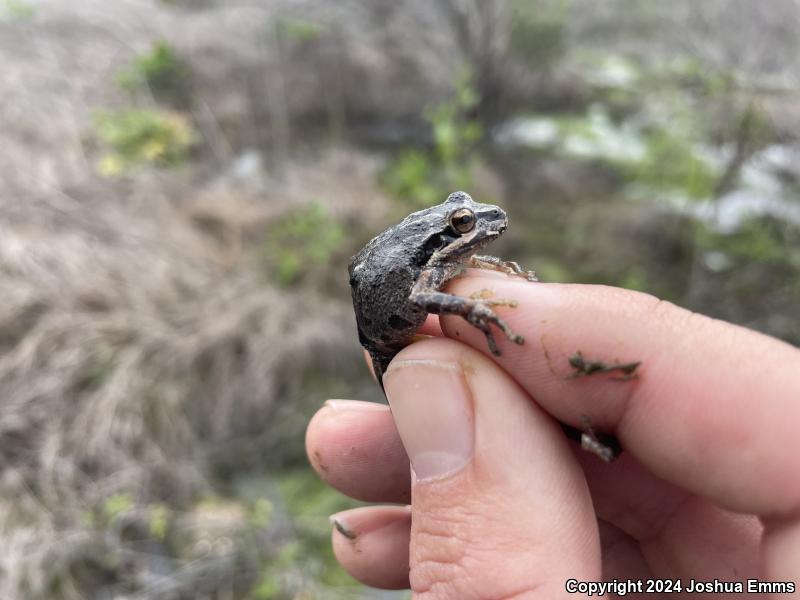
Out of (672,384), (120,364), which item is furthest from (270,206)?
(672,384)

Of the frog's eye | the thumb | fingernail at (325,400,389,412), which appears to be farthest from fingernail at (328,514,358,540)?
the frog's eye

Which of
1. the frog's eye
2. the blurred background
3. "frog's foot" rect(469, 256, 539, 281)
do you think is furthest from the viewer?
the blurred background

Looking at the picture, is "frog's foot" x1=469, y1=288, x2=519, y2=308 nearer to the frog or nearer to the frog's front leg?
the frog's front leg

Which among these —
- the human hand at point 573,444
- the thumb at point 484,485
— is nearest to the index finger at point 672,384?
the human hand at point 573,444

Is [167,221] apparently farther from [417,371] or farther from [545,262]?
[417,371]

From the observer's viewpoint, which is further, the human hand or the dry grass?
the dry grass

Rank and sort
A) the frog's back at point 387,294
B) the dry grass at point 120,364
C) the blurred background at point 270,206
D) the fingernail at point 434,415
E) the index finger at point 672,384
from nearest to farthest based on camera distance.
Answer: the index finger at point 672,384 → the fingernail at point 434,415 → the frog's back at point 387,294 → the dry grass at point 120,364 → the blurred background at point 270,206

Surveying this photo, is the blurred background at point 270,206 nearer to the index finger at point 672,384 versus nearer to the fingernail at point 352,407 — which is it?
the fingernail at point 352,407
